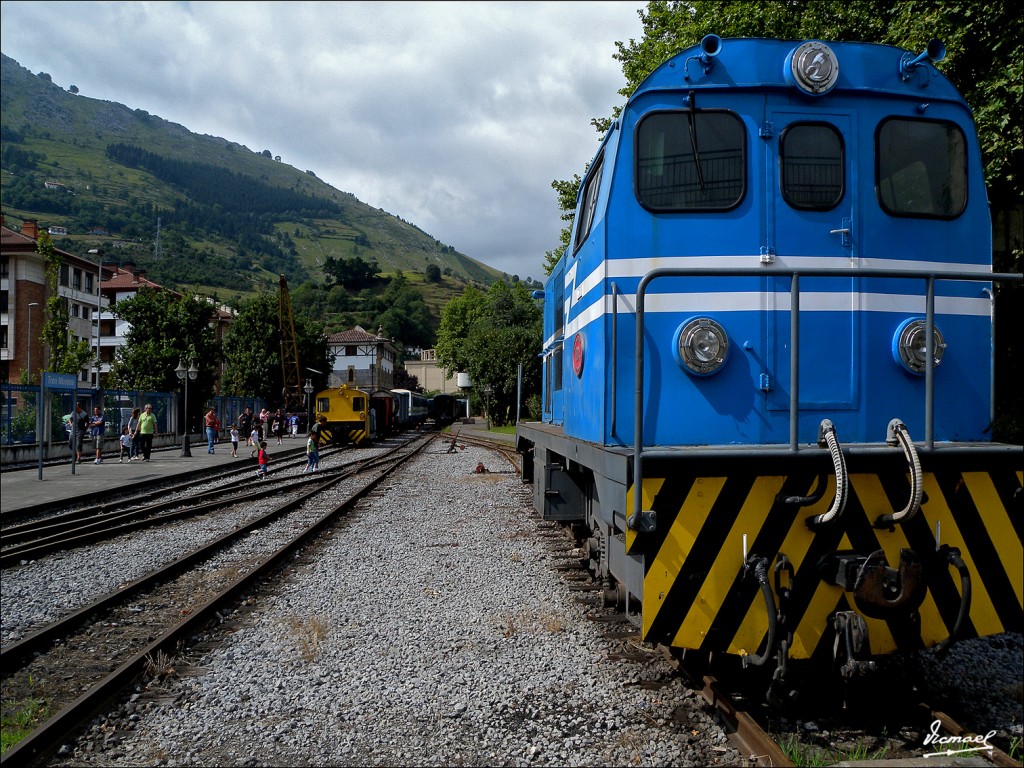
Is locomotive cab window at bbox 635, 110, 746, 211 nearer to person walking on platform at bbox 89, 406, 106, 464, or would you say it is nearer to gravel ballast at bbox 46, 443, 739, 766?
gravel ballast at bbox 46, 443, 739, 766

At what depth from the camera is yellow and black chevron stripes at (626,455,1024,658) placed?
371 cm

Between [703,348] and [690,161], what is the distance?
1.14 metres

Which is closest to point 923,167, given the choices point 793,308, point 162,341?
point 793,308

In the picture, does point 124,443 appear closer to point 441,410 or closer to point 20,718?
point 20,718

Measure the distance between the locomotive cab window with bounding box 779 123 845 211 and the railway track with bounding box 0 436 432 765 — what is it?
5068 millimetres

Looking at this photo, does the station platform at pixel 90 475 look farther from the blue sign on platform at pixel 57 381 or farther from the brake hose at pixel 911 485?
the brake hose at pixel 911 485

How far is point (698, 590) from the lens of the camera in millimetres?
3742

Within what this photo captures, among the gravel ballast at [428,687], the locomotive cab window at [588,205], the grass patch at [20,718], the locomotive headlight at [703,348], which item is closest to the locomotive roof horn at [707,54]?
the locomotive cab window at [588,205]

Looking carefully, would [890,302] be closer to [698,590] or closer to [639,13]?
[698,590]

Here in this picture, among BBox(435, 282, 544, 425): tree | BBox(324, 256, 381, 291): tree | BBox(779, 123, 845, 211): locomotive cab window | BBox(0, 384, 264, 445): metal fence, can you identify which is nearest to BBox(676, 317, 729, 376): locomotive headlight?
BBox(779, 123, 845, 211): locomotive cab window

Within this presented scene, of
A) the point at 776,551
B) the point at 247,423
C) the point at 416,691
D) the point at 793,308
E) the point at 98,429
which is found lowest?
the point at 416,691

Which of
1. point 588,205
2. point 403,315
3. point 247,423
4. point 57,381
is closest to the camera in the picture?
point 588,205

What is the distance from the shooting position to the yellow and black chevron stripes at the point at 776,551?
12.2ft

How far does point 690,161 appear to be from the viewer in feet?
14.5
